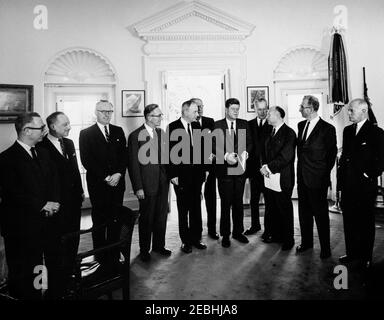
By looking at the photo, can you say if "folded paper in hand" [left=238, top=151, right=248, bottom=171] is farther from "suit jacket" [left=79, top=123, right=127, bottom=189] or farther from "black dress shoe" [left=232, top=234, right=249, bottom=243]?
"suit jacket" [left=79, top=123, right=127, bottom=189]

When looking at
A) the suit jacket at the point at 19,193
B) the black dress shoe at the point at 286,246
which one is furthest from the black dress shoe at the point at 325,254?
the suit jacket at the point at 19,193

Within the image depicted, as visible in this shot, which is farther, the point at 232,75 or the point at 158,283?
the point at 232,75

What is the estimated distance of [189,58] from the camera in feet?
18.8

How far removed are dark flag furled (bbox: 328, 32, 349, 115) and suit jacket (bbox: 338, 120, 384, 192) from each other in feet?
8.19

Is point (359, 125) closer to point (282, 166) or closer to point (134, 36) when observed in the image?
point (282, 166)

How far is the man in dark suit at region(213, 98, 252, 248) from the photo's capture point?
3.72 meters

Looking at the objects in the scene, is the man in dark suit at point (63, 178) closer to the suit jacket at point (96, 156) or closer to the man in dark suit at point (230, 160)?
the suit jacket at point (96, 156)

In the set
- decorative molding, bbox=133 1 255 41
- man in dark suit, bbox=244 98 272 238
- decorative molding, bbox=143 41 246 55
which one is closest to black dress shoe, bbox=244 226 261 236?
man in dark suit, bbox=244 98 272 238

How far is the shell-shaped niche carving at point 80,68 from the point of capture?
562cm

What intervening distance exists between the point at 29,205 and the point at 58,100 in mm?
3852

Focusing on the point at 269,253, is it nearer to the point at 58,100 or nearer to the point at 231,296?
the point at 231,296

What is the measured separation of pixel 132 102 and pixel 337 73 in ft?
11.3
